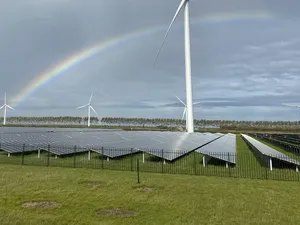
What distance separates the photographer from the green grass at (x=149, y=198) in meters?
10.7

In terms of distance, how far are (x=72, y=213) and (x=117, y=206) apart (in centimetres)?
A: 208

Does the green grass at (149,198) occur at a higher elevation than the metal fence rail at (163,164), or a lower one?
lower

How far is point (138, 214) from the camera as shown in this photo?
11234mm

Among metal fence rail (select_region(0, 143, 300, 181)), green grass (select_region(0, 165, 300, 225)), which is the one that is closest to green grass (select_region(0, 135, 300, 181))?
metal fence rail (select_region(0, 143, 300, 181))

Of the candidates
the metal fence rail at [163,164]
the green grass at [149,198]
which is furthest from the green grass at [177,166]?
the green grass at [149,198]

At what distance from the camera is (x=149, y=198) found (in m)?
13.8

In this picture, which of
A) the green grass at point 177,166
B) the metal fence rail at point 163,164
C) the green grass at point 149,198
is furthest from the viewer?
the metal fence rail at point 163,164

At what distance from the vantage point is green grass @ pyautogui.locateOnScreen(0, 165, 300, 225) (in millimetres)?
10711

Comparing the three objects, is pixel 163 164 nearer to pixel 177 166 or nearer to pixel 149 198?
pixel 177 166

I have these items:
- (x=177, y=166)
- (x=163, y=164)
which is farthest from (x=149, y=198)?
(x=163, y=164)

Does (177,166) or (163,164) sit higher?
(163,164)

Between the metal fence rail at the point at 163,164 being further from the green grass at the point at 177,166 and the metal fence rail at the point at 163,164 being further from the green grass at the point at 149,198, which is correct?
the green grass at the point at 149,198

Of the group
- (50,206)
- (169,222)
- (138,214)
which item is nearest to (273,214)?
(169,222)

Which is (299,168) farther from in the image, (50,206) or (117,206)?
(50,206)
